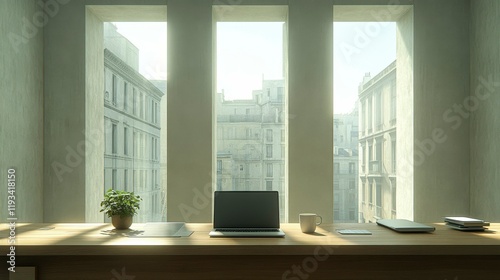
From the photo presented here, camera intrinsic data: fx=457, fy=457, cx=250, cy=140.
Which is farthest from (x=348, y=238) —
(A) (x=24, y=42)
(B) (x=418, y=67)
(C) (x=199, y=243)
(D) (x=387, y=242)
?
(A) (x=24, y=42)

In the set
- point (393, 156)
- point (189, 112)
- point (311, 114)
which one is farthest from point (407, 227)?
point (189, 112)

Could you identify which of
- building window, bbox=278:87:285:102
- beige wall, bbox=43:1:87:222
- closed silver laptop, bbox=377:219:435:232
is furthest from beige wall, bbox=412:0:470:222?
beige wall, bbox=43:1:87:222

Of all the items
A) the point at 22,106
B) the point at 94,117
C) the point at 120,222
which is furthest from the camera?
the point at 94,117

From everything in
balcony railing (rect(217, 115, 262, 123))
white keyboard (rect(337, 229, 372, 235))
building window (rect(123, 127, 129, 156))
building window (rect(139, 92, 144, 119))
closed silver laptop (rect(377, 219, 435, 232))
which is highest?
building window (rect(139, 92, 144, 119))

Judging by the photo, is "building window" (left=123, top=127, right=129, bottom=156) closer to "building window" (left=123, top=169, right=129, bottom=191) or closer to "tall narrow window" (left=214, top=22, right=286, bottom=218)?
"building window" (left=123, top=169, right=129, bottom=191)

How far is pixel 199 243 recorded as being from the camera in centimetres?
232

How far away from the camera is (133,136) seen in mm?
4734

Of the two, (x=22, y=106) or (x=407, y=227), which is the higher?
(x=22, y=106)

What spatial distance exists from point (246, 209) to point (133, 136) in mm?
2404

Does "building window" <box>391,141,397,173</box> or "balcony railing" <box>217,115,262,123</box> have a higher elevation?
"balcony railing" <box>217,115,262,123</box>

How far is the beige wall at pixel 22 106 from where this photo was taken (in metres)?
3.82

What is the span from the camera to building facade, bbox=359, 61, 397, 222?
477cm

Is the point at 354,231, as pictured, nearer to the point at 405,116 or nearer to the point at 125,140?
the point at 405,116

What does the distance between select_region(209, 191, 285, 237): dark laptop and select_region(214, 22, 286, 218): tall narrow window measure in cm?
199
